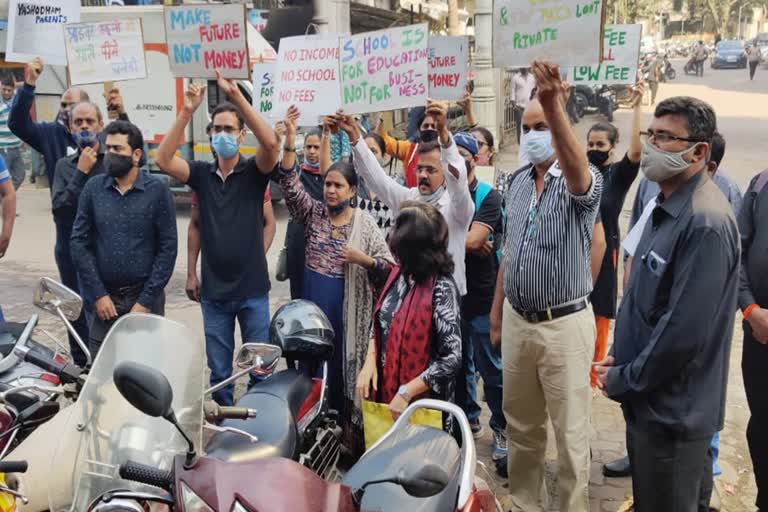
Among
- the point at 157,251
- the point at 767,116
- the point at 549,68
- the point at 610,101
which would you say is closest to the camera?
the point at 549,68

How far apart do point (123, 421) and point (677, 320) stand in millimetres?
1913

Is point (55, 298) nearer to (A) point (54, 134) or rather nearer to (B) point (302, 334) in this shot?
(B) point (302, 334)

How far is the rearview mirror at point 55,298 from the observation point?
3.23m

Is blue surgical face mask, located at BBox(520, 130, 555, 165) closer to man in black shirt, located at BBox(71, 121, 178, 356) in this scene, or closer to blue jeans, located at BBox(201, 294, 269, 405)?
blue jeans, located at BBox(201, 294, 269, 405)

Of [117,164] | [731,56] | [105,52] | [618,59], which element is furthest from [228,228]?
[731,56]

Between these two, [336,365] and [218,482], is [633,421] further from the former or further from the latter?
[336,365]

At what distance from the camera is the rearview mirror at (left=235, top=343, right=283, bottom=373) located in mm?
3102

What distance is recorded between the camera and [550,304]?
11.8ft

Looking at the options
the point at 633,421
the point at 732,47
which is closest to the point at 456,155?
the point at 633,421

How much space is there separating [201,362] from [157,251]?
242 cm

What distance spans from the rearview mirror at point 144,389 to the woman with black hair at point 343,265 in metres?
2.51

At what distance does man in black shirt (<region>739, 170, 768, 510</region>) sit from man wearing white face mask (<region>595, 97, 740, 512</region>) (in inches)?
30.7

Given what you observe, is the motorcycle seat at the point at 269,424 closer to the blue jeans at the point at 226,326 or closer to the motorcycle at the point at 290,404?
the motorcycle at the point at 290,404

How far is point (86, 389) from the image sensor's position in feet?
8.04
